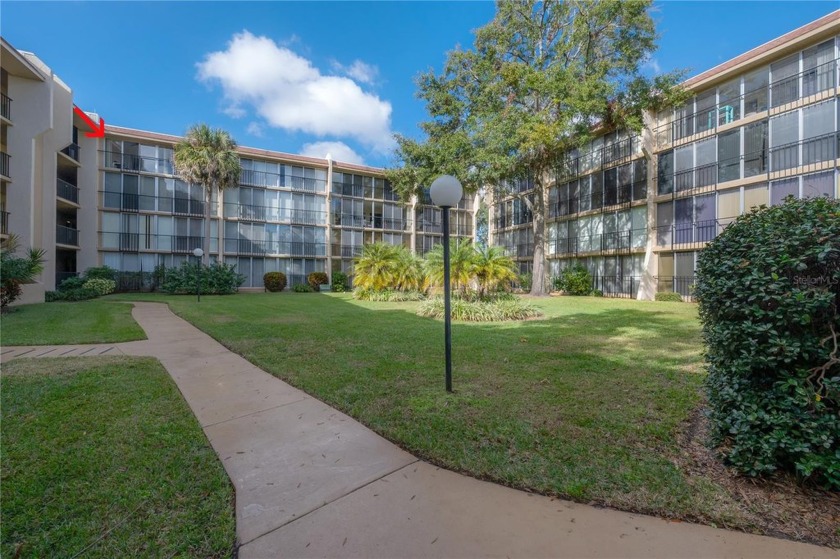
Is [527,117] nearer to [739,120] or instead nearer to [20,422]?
[739,120]

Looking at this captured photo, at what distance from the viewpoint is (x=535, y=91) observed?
63.4ft

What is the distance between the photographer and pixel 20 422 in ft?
12.1

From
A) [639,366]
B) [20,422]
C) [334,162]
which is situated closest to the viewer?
[20,422]

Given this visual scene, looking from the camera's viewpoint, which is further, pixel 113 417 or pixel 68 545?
pixel 113 417

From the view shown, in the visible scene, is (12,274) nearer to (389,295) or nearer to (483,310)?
(389,295)

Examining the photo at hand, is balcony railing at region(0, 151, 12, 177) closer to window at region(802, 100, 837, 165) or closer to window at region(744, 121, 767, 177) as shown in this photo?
window at region(744, 121, 767, 177)

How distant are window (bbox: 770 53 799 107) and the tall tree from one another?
12.1 ft

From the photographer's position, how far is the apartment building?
48.9 feet

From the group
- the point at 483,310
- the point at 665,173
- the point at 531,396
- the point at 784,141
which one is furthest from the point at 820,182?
the point at 531,396

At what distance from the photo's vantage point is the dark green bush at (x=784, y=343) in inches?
94.3

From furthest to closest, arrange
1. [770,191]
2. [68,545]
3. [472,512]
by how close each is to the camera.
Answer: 1. [770,191]
2. [472,512]
3. [68,545]

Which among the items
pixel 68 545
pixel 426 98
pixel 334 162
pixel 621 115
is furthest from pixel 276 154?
pixel 68 545

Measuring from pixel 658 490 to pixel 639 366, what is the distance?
3.71 meters

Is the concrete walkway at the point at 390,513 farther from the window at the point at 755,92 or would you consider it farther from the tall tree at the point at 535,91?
the window at the point at 755,92
